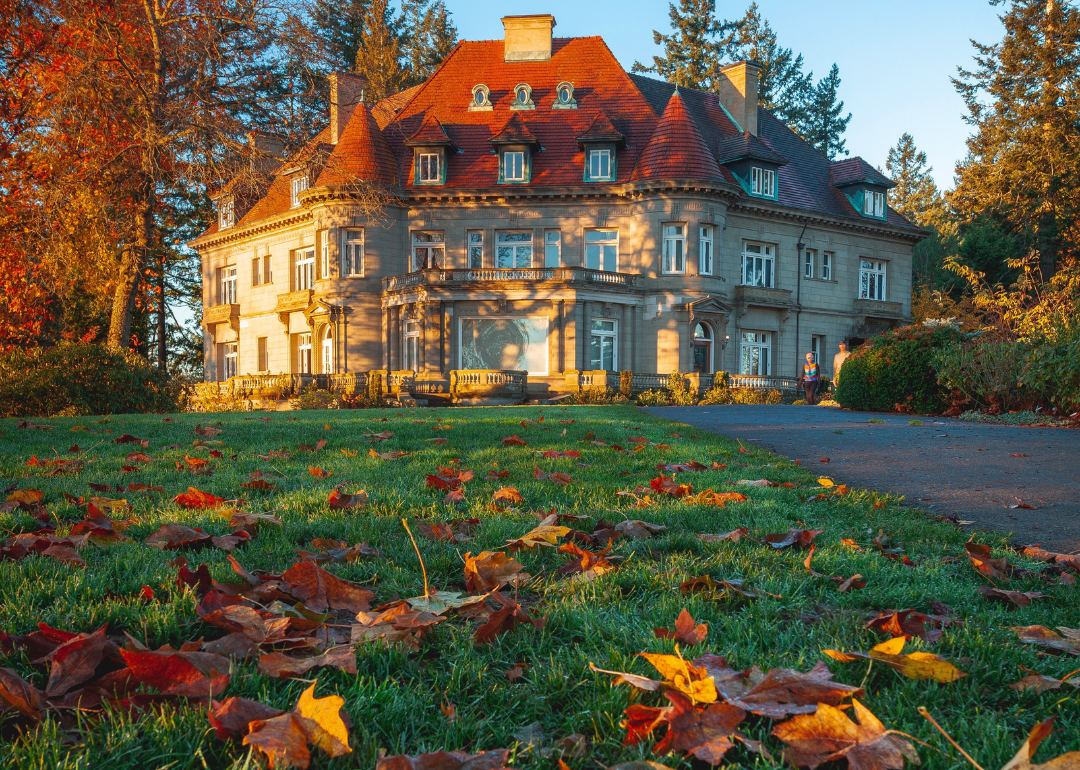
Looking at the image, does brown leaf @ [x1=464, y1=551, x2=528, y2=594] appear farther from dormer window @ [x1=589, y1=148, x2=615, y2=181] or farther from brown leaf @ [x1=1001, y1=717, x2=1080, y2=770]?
dormer window @ [x1=589, y1=148, x2=615, y2=181]

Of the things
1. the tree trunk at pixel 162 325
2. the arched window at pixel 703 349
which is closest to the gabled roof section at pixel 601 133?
the arched window at pixel 703 349

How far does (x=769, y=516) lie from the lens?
3.78 meters

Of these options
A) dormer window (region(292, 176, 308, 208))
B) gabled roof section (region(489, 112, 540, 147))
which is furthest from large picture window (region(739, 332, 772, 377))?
dormer window (region(292, 176, 308, 208))

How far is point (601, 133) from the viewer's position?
29.4m

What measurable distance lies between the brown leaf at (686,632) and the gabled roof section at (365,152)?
30.1 metres

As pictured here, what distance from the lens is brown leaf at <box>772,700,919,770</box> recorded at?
1457 mm

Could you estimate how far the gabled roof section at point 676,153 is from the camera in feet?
94.0

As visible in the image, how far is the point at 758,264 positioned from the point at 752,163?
→ 15.1 ft

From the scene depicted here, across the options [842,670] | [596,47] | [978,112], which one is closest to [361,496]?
[842,670]

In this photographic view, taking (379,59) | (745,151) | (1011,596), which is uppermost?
(379,59)

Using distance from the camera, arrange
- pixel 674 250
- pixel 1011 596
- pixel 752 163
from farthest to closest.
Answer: pixel 752 163 < pixel 674 250 < pixel 1011 596

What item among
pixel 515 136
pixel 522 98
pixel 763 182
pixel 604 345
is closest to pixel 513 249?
pixel 515 136

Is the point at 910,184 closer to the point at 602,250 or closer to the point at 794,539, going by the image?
the point at 602,250

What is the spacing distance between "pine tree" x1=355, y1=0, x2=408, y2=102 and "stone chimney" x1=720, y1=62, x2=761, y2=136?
2090 cm
